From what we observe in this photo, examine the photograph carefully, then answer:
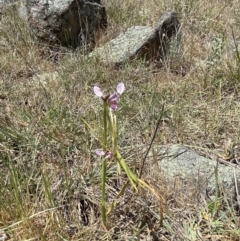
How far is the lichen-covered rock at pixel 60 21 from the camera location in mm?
3264

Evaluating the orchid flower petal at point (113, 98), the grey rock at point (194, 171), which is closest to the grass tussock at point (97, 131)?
the grey rock at point (194, 171)

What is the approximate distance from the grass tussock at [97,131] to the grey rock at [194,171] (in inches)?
2.1

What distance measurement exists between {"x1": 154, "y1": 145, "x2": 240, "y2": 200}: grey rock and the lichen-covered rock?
1.72m

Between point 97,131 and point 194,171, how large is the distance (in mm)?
516

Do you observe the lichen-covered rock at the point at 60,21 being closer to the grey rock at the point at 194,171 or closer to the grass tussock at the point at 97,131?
the grass tussock at the point at 97,131

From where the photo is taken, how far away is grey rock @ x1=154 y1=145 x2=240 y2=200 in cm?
156

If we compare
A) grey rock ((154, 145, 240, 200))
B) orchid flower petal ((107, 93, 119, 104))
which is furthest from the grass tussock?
orchid flower petal ((107, 93, 119, 104))

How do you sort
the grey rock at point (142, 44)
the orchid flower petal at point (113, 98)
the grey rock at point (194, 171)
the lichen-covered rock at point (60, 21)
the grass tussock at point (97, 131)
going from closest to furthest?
the orchid flower petal at point (113, 98) < the grass tussock at point (97, 131) < the grey rock at point (194, 171) < the grey rock at point (142, 44) < the lichen-covered rock at point (60, 21)

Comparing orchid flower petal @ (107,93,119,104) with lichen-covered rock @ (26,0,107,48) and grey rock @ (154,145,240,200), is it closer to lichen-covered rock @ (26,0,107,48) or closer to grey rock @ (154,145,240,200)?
grey rock @ (154,145,240,200)

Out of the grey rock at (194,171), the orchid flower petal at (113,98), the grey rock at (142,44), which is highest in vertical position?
the orchid flower petal at (113,98)

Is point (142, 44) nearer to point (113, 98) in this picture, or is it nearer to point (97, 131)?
point (97, 131)

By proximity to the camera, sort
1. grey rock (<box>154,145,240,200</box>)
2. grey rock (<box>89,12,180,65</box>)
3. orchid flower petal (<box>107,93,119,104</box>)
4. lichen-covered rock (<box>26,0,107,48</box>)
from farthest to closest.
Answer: lichen-covered rock (<box>26,0,107,48</box>) < grey rock (<box>89,12,180,65</box>) < grey rock (<box>154,145,240,200</box>) < orchid flower petal (<box>107,93,119,104</box>)

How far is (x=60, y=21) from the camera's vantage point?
3270 mm

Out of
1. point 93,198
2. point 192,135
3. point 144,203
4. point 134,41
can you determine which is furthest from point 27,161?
point 134,41
